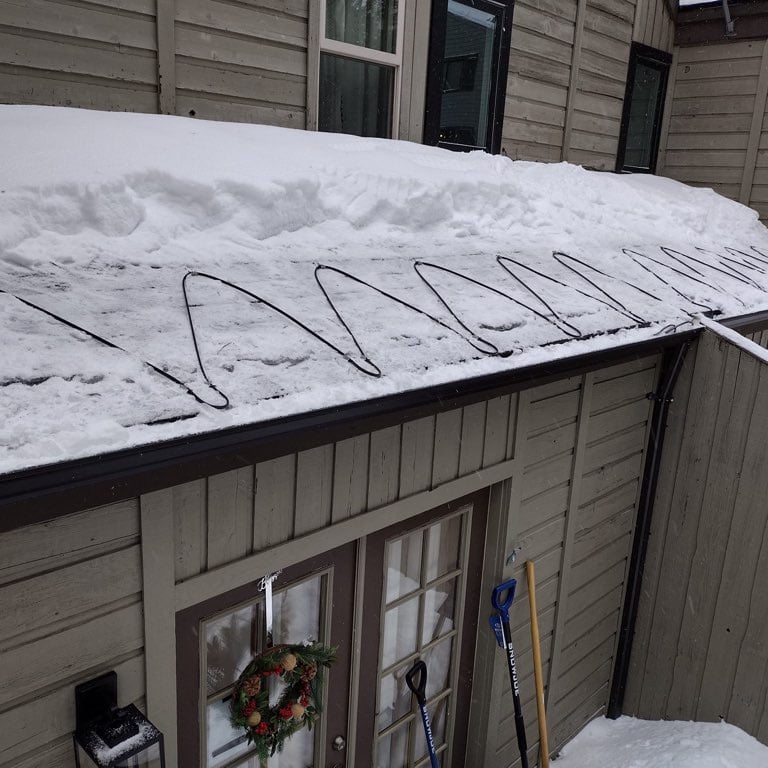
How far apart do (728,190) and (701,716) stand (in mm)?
5513

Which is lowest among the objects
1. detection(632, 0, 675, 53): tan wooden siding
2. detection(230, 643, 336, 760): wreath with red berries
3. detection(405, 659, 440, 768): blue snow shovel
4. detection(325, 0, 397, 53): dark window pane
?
detection(405, 659, 440, 768): blue snow shovel

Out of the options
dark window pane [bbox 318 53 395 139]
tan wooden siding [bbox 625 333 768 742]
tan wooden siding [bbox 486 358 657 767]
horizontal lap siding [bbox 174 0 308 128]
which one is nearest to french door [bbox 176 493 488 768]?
tan wooden siding [bbox 486 358 657 767]

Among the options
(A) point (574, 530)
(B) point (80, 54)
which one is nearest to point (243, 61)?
(B) point (80, 54)

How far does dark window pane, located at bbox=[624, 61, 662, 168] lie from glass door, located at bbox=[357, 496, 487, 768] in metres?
5.35

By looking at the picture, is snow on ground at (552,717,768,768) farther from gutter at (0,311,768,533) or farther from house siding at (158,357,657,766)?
gutter at (0,311,768,533)

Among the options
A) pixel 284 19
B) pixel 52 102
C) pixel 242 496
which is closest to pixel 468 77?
pixel 284 19

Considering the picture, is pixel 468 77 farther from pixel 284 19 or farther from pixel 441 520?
pixel 441 520

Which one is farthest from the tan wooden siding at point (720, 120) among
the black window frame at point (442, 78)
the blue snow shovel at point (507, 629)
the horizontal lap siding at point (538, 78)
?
the blue snow shovel at point (507, 629)

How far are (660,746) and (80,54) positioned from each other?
17.1 feet

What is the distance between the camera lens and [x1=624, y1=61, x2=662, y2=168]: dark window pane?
23.0 ft

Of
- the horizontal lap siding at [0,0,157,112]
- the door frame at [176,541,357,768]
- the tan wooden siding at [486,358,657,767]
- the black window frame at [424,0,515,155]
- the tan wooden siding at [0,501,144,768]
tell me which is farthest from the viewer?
the black window frame at [424,0,515,155]

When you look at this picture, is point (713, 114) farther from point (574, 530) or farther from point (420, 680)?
point (420, 680)

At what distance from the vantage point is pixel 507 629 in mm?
3584

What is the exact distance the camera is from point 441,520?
3.37m
